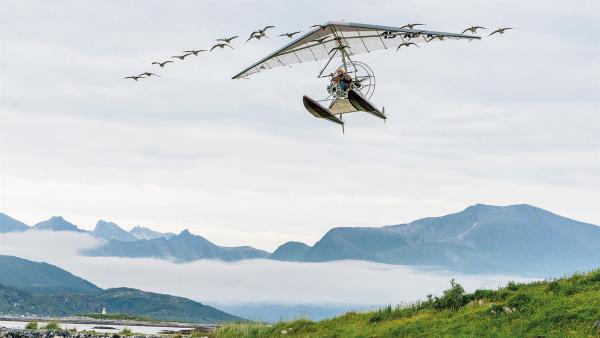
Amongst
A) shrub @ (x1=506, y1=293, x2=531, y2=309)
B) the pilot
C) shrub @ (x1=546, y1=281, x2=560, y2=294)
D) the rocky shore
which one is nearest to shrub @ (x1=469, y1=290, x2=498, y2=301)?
shrub @ (x1=506, y1=293, x2=531, y2=309)

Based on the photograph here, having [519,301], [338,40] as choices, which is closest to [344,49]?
[338,40]

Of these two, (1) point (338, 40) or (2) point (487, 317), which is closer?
(2) point (487, 317)

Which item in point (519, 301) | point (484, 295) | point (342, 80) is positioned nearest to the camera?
point (519, 301)

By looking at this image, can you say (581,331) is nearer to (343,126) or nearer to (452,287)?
(452,287)

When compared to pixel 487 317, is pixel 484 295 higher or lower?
higher

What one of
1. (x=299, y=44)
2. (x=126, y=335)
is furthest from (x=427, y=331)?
(x=299, y=44)

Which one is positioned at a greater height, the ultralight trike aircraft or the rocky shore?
the ultralight trike aircraft

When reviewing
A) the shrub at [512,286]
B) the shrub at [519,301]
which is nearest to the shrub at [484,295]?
the shrub at [512,286]

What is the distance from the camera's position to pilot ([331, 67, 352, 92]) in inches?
2837

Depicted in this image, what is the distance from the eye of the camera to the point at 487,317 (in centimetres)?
4997

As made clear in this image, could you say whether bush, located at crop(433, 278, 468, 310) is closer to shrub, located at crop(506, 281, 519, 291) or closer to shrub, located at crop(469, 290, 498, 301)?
shrub, located at crop(469, 290, 498, 301)

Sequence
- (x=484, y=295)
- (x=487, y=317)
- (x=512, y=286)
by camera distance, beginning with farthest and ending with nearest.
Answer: (x=512, y=286)
(x=484, y=295)
(x=487, y=317)

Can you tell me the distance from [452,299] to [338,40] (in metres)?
29.9

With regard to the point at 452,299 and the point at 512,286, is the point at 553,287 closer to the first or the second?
the point at 512,286
